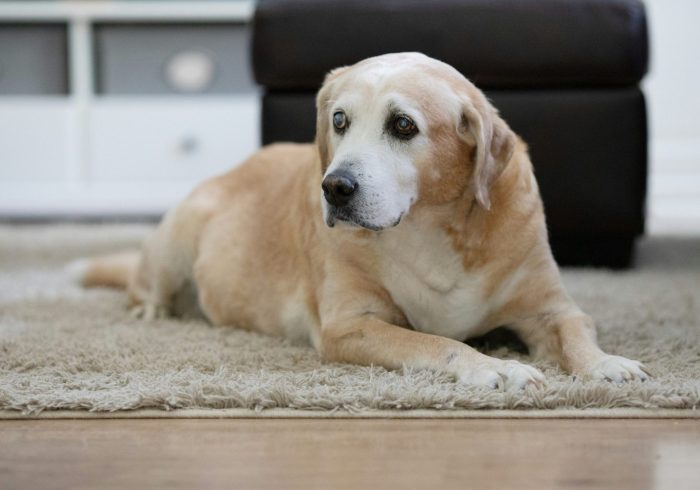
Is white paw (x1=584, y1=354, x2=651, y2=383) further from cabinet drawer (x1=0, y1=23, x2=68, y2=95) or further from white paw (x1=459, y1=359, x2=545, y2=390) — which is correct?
cabinet drawer (x1=0, y1=23, x2=68, y2=95)

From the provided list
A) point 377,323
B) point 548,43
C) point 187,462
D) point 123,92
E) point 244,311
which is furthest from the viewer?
point 123,92

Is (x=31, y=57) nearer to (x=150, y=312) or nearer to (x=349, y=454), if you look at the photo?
(x=150, y=312)

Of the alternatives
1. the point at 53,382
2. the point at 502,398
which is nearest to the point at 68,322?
the point at 53,382

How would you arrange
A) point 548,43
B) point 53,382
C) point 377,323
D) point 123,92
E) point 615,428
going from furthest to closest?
point 123,92, point 548,43, point 377,323, point 53,382, point 615,428

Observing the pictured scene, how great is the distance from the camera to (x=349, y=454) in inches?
48.8

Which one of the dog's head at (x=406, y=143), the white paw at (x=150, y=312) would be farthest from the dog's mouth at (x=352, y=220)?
the white paw at (x=150, y=312)

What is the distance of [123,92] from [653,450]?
3946 millimetres

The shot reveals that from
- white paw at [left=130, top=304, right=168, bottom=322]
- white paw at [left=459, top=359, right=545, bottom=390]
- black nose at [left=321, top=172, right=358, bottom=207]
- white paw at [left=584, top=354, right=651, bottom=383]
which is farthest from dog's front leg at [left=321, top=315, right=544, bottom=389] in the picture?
white paw at [left=130, top=304, right=168, bottom=322]

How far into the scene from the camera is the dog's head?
1.59 meters

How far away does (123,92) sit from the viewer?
4.71 metres

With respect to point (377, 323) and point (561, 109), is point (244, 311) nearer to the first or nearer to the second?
point (377, 323)

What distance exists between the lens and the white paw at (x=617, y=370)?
5.05 feet

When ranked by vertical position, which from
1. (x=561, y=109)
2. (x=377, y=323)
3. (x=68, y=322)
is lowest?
(x=68, y=322)

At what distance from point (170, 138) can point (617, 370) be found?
330cm
